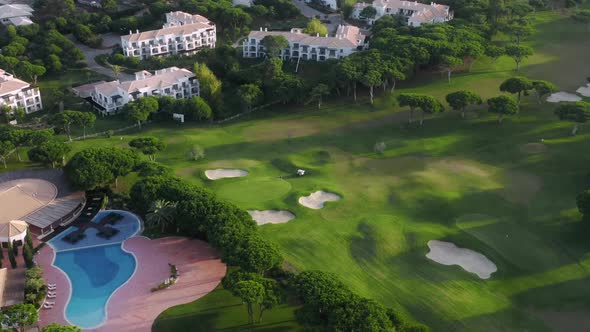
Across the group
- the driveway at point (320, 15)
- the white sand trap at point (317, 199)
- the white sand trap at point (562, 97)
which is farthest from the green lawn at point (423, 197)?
the driveway at point (320, 15)

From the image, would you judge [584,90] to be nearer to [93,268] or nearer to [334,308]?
[334,308]

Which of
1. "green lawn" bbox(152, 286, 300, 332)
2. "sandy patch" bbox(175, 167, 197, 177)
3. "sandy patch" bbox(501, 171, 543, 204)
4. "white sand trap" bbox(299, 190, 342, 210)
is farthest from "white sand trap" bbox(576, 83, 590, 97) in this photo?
"green lawn" bbox(152, 286, 300, 332)

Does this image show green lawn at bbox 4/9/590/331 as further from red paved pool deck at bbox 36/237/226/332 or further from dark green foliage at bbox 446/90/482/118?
dark green foliage at bbox 446/90/482/118

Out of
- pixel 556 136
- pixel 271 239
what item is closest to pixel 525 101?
pixel 556 136

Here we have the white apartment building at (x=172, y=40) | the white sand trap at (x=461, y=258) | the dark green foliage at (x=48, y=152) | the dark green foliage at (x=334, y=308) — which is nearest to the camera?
the dark green foliage at (x=334, y=308)

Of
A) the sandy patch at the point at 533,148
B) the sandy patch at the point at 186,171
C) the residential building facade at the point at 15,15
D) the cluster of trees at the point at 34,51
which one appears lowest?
the sandy patch at the point at 186,171

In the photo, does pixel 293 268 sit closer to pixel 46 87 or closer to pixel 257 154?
pixel 257 154

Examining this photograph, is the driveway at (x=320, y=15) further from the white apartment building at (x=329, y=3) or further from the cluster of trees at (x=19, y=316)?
the cluster of trees at (x=19, y=316)

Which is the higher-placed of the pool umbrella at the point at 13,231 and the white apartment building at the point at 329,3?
the white apartment building at the point at 329,3
